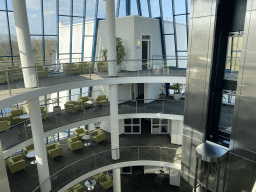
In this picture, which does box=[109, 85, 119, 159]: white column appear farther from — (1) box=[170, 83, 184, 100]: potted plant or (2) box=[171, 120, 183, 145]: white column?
(1) box=[170, 83, 184, 100]: potted plant

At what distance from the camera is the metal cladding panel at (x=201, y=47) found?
797 centimetres

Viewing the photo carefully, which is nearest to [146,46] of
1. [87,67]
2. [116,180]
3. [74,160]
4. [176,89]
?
[176,89]

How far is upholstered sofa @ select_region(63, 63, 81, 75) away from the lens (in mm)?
10312

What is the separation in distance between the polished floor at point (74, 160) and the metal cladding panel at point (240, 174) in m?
3.58

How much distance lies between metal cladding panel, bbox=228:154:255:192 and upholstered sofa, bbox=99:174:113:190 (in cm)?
798

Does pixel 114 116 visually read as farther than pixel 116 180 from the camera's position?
No

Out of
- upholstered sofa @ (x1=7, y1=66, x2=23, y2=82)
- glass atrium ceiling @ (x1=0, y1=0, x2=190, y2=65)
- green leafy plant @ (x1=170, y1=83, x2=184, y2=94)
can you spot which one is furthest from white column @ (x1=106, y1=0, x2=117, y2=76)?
green leafy plant @ (x1=170, y1=83, x2=184, y2=94)

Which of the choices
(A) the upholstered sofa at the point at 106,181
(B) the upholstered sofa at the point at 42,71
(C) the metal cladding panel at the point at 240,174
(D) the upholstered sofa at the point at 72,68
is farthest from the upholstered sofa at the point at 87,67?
(C) the metal cladding panel at the point at 240,174

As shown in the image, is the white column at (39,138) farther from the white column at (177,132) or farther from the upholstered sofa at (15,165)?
the white column at (177,132)

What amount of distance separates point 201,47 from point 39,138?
7512mm

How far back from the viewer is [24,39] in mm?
7582

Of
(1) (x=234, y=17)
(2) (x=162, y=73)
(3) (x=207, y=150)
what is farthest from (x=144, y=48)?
(3) (x=207, y=150)

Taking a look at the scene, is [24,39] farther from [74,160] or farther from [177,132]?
[177,132]

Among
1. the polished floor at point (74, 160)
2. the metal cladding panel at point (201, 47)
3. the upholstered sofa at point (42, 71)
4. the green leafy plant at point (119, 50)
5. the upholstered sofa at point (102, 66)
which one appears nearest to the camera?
the metal cladding panel at point (201, 47)
